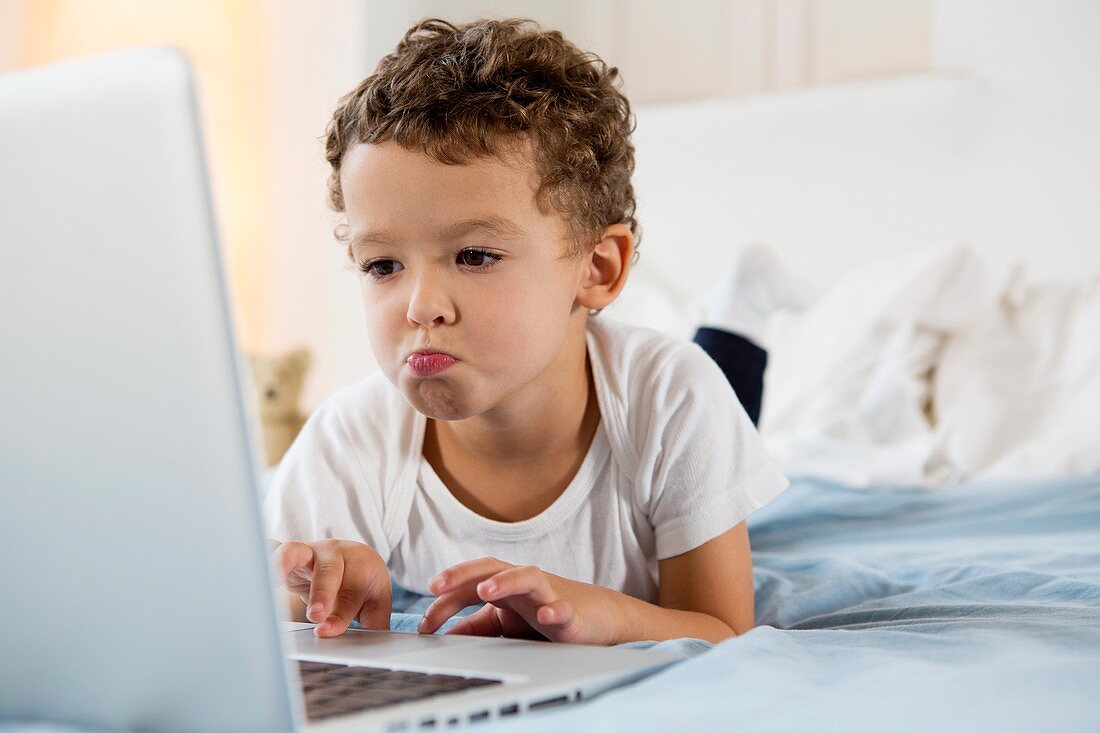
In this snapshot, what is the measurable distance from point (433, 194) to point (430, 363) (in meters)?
0.13

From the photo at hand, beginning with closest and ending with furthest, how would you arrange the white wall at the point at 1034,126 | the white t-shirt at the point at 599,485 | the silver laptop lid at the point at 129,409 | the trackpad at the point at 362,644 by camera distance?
1. the silver laptop lid at the point at 129,409
2. the trackpad at the point at 362,644
3. the white t-shirt at the point at 599,485
4. the white wall at the point at 1034,126

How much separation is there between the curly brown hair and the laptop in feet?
1.72

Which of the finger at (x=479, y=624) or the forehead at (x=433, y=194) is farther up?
the forehead at (x=433, y=194)

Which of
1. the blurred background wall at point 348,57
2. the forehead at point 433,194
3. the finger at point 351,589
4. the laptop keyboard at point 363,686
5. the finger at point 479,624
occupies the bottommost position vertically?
the finger at point 479,624

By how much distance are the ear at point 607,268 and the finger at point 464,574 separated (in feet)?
1.29

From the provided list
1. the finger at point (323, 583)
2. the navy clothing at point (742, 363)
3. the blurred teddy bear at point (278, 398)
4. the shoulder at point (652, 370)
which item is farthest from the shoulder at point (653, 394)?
the blurred teddy bear at point (278, 398)

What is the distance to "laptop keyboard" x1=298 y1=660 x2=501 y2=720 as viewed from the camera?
53cm

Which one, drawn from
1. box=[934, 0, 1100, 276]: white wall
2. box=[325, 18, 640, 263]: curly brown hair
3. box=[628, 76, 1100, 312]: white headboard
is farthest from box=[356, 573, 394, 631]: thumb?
box=[934, 0, 1100, 276]: white wall

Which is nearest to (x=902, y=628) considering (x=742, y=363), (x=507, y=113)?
(x=507, y=113)

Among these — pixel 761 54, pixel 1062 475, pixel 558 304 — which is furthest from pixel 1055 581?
pixel 761 54

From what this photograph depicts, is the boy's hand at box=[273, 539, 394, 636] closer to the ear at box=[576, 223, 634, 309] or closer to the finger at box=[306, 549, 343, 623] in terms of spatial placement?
the finger at box=[306, 549, 343, 623]

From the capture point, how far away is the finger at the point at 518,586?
0.70m

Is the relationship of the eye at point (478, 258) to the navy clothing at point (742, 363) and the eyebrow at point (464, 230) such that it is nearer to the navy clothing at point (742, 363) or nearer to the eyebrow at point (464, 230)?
the eyebrow at point (464, 230)

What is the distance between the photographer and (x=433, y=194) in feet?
2.99
